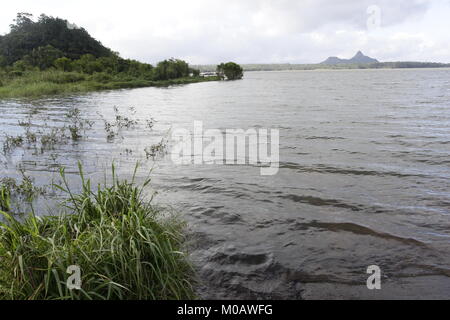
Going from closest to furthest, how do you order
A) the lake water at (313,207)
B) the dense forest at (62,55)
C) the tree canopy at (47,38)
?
the lake water at (313,207) → the dense forest at (62,55) → the tree canopy at (47,38)

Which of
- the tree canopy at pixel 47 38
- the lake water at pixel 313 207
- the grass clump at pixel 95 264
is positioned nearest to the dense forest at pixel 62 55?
the tree canopy at pixel 47 38

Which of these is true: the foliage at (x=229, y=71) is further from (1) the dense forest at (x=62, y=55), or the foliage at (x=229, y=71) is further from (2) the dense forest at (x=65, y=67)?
(1) the dense forest at (x=62, y=55)

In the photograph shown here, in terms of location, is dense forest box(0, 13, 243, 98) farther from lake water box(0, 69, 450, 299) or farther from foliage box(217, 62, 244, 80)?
lake water box(0, 69, 450, 299)

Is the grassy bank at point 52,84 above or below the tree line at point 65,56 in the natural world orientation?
below

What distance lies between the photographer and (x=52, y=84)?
42531mm

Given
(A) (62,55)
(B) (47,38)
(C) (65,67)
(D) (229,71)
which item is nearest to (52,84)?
(C) (65,67)

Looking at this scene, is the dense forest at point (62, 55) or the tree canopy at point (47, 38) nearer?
the dense forest at point (62, 55)

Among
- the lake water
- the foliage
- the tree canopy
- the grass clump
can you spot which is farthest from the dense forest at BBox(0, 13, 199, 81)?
the grass clump

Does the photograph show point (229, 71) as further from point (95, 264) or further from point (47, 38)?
point (95, 264)

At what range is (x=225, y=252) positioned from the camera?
5.30 metres

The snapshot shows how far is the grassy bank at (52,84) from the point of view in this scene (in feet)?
120

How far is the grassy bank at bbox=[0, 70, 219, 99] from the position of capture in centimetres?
3666

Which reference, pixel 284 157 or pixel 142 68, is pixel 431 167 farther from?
pixel 142 68
